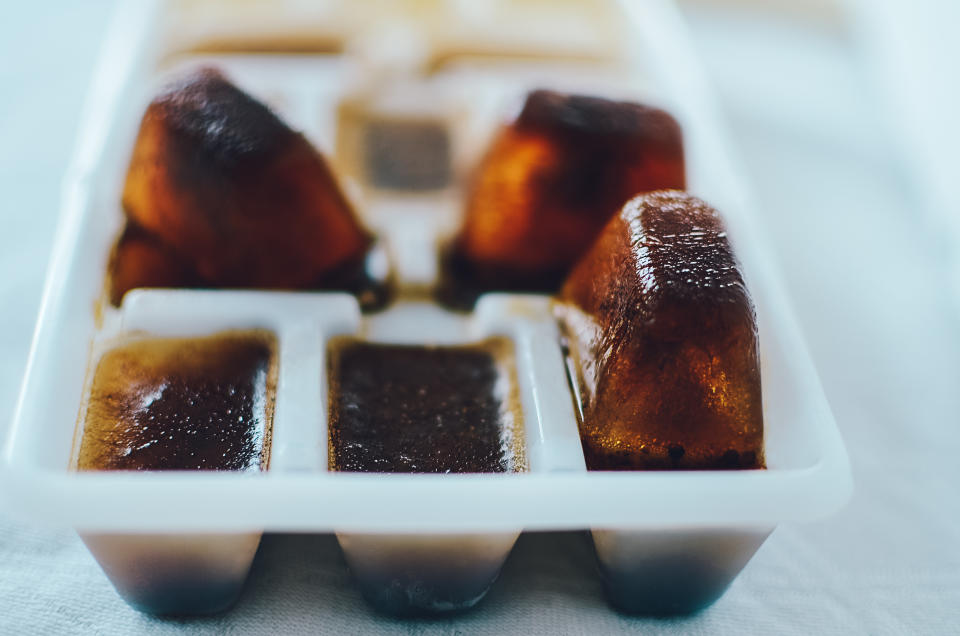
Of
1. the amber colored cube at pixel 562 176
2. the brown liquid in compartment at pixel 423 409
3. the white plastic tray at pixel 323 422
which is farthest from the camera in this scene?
the amber colored cube at pixel 562 176

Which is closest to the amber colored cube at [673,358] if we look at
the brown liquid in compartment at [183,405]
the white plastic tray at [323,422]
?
A: the white plastic tray at [323,422]

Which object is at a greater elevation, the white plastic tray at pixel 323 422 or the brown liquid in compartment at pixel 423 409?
the white plastic tray at pixel 323 422

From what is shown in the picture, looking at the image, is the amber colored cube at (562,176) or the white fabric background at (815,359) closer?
the white fabric background at (815,359)

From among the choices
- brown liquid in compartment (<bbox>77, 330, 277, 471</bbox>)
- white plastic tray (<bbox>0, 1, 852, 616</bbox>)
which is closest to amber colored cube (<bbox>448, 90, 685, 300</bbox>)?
white plastic tray (<bbox>0, 1, 852, 616</bbox>)

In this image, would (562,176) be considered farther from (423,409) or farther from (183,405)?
(183,405)

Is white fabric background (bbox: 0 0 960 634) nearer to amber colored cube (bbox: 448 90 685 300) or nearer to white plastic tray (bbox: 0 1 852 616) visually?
white plastic tray (bbox: 0 1 852 616)

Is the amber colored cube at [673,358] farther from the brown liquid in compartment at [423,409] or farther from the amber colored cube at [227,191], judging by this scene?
the amber colored cube at [227,191]
